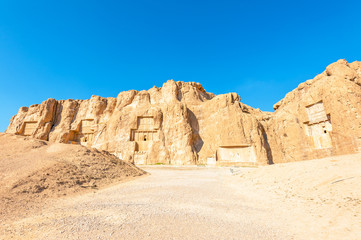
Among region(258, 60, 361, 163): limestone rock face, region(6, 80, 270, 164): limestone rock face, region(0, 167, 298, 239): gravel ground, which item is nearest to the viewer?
region(0, 167, 298, 239): gravel ground

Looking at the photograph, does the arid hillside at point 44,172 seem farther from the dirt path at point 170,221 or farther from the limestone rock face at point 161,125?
the limestone rock face at point 161,125

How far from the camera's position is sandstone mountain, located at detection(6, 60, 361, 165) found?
834 inches

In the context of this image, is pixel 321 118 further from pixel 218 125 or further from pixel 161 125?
pixel 161 125

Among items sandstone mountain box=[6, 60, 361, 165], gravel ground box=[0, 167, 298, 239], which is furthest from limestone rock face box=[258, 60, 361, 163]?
gravel ground box=[0, 167, 298, 239]

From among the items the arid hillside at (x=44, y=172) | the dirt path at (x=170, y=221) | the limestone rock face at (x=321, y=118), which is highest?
the limestone rock face at (x=321, y=118)

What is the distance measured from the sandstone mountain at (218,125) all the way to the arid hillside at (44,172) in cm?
1941

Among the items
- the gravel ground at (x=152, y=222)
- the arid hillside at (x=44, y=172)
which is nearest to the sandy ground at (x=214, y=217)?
the gravel ground at (x=152, y=222)

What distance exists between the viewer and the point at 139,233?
3.12m

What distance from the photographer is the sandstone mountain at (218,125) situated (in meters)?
21.2

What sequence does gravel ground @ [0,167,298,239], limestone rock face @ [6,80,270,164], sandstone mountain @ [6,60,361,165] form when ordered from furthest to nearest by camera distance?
1. limestone rock face @ [6,80,270,164]
2. sandstone mountain @ [6,60,361,165]
3. gravel ground @ [0,167,298,239]

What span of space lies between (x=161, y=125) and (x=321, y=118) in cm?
2520

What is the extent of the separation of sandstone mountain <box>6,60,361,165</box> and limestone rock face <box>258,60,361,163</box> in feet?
0.25

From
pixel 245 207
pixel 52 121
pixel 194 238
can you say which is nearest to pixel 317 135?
pixel 245 207

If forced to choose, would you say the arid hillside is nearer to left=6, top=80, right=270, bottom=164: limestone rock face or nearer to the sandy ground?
the sandy ground
